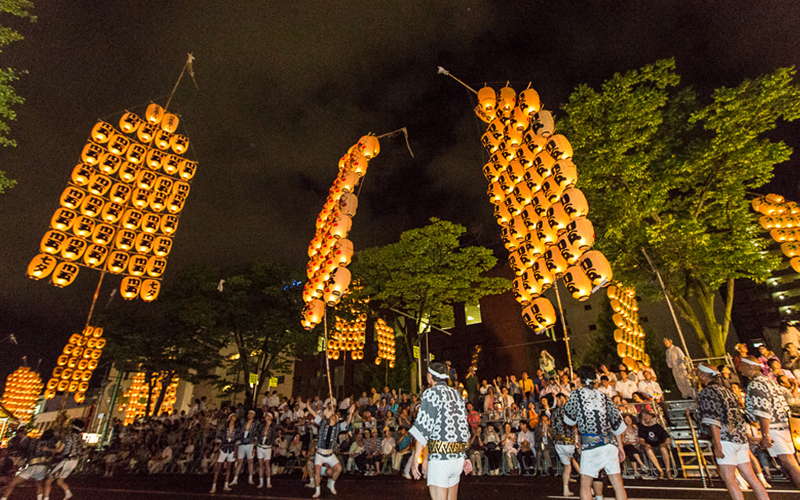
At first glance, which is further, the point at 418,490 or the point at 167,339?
the point at 167,339

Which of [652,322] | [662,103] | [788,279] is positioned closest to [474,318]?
[652,322]

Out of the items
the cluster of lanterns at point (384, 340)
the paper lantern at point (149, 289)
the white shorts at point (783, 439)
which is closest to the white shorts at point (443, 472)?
the white shorts at point (783, 439)

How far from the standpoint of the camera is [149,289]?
51.1ft

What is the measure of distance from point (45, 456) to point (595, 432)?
11.4 m

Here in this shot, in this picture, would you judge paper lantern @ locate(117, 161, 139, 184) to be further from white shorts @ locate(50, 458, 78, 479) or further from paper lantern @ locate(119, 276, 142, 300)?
white shorts @ locate(50, 458, 78, 479)

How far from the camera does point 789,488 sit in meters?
7.41

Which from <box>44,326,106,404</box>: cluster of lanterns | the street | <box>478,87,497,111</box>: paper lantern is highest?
<box>478,87,497,111</box>: paper lantern

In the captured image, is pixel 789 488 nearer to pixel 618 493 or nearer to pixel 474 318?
pixel 618 493

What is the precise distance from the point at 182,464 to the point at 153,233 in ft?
34.1

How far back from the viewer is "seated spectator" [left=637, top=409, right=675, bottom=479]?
9.23 meters

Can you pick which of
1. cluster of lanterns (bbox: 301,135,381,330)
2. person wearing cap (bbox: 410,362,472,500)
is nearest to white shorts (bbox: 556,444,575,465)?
person wearing cap (bbox: 410,362,472,500)

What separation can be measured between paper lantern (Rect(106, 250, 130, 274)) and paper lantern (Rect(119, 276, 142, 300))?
18.4 inches

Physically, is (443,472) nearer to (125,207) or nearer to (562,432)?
(562,432)

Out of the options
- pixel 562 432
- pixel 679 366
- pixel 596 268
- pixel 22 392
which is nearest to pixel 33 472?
pixel 562 432
